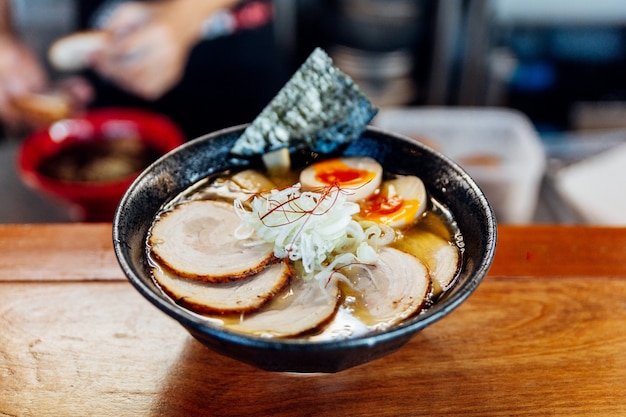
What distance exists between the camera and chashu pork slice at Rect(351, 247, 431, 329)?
1.16m

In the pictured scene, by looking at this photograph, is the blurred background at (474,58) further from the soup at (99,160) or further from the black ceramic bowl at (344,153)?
the black ceramic bowl at (344,153)

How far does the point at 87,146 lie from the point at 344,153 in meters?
1.54

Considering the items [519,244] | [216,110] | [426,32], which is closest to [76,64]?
[216,110]

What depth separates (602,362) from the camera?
1273mm

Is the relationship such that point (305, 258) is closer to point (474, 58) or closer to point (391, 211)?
point (391, 211)

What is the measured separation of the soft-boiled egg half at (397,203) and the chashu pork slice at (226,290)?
1.04ft

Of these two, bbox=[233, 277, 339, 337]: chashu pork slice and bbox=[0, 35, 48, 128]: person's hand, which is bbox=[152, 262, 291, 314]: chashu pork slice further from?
bbox=[0, 35, 48, 128]: person's hand

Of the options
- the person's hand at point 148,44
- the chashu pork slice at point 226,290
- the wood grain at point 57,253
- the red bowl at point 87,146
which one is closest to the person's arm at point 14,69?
the person's hand at point 148,44

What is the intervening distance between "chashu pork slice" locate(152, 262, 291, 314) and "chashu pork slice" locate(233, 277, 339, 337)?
2 cm

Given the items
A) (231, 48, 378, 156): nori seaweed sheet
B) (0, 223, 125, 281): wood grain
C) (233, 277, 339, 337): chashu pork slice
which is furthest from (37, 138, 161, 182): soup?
(233, 277, 339, 337): chashu pork slice

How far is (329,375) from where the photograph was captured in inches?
48.8

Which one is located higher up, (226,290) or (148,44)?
(226,290)

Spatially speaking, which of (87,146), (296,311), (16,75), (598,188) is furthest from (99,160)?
(598,188)

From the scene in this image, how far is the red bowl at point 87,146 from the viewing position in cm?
225
